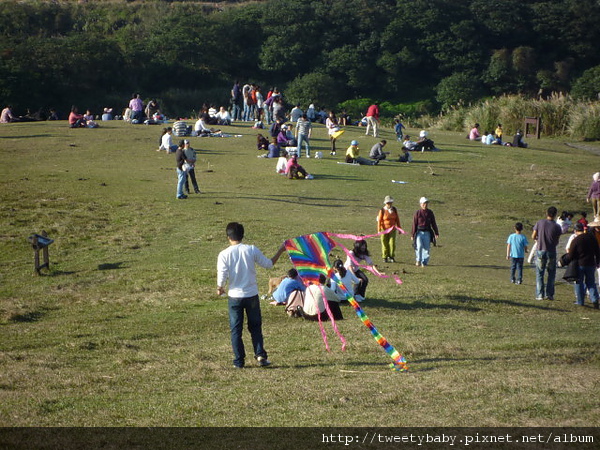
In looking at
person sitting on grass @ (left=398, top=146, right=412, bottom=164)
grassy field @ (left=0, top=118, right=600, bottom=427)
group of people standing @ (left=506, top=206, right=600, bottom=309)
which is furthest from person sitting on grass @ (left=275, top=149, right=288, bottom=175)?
group of people standing @ (left=506, top=206, right=600, bottom=309)

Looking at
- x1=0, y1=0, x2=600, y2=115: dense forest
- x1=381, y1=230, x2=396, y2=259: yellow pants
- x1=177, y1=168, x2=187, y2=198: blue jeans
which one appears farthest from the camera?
x1=0, y1=0, x2=600, y2=115: dense forest

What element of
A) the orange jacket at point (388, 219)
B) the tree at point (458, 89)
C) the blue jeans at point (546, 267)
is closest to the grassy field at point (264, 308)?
the blue jeans at point (546, 267)

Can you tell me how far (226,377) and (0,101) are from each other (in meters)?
47.2

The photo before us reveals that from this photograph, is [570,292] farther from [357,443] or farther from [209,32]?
[209,32]

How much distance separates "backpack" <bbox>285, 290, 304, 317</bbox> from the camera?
571 inches

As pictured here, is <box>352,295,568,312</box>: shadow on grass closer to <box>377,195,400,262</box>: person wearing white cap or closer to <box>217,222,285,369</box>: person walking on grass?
<box>377,195,400,262</box>: person wearing white cap

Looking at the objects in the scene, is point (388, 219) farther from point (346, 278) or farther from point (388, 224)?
point (346, 278)

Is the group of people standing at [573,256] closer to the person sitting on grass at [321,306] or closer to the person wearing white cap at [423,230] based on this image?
the person wearing white cap at [423,230]

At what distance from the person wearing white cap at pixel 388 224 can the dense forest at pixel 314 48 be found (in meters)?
42.2

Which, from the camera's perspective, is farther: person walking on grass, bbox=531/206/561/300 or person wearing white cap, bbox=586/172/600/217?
person wearing white cap, bbox=586/172/600/217

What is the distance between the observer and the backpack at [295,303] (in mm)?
14508

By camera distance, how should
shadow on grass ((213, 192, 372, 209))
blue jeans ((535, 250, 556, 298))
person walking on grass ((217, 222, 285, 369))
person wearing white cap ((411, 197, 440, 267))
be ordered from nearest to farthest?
person walking on grass ((217, 222, 285, 369)), blue jeans ((535, 250, 556, 298)), person wearing white cap ((411, 197, 440, 267)), shadow on grass ((213, 192, 372, 209))

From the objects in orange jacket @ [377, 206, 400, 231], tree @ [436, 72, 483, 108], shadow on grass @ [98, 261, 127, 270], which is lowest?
shadow on grass @ [98, 261, 127, 270]

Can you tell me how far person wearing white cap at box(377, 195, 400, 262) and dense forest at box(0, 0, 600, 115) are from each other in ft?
138
